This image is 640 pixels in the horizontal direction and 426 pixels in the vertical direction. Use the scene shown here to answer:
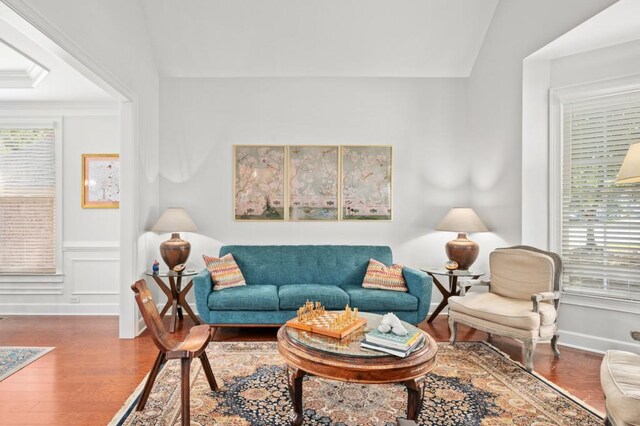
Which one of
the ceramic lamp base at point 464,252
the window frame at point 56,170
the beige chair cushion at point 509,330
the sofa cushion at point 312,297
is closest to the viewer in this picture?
the beige chair cushion at point 509,330

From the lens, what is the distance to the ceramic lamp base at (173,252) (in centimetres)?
425

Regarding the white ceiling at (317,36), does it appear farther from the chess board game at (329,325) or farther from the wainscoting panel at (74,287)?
the chess board game at (329,325)

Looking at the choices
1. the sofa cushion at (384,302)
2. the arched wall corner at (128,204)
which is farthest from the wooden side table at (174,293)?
the sofa cushion at (384,302)

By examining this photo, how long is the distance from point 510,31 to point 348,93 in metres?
1.95

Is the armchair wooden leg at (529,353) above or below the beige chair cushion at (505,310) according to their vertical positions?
below

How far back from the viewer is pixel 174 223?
424 cm

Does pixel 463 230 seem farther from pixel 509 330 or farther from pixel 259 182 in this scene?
pixel 259 182

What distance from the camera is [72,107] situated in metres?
4.76

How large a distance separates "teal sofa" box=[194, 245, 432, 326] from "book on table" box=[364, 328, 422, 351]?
4.86ft

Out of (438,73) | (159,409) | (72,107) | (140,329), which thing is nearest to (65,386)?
(159,409)

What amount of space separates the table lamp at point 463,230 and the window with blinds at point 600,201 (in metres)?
0.85

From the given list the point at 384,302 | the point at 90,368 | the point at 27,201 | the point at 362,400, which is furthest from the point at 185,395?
the point at 27,201

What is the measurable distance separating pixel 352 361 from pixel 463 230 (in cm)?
266

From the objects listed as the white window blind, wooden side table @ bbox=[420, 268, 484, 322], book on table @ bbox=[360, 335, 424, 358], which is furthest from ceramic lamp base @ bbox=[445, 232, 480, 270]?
the white window blind
